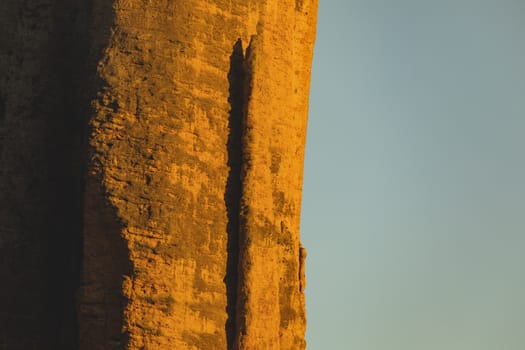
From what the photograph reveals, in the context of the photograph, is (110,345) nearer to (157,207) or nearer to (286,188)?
(157,207)

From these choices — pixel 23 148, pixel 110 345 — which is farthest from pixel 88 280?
pixel 23 148

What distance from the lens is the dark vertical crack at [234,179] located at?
18.1 m

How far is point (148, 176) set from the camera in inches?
693

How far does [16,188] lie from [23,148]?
47cm

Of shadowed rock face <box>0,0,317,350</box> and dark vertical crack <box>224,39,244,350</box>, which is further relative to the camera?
dark vertical crack <box>224,39,244,350</box>

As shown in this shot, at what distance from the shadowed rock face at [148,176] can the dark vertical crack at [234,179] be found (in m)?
0.02

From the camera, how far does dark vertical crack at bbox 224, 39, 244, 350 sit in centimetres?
1811

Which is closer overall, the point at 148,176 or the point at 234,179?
the point at 148,176

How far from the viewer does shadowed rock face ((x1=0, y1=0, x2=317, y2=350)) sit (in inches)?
688

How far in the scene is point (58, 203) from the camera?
61.5 ft

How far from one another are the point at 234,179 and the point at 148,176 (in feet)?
3.88

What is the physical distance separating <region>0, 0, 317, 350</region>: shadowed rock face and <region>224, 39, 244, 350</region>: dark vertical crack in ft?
0.05

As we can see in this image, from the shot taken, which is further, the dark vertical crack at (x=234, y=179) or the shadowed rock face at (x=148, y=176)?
the dark vertical crack at (x=234, y=179)

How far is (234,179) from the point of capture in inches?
723
